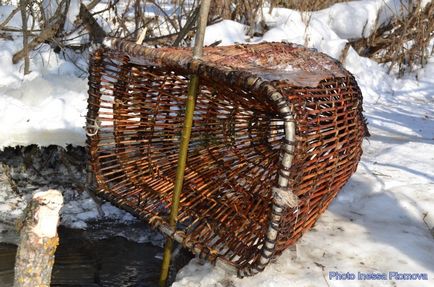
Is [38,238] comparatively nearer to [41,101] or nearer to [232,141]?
[232,141]

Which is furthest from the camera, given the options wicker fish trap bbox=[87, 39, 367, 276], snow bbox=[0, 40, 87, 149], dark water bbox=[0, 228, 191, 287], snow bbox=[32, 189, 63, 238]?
snow bbox=[0, 40, 87, 149]

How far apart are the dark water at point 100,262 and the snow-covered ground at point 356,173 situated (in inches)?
12.8

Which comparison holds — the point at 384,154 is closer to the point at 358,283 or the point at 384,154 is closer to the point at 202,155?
the point at 202,155

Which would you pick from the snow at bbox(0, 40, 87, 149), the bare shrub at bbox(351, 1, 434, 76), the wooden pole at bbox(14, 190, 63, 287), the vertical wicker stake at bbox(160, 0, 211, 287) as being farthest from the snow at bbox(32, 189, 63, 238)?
the bare shrub at bbox(351, 1, 434, 76)

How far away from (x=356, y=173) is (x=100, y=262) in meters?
1.71

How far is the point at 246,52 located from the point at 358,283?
1223mm

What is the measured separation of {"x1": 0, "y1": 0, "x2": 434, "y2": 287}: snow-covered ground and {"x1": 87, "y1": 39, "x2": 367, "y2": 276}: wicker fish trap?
0.16 m

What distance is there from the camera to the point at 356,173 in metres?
3.52

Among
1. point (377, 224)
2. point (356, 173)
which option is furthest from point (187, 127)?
point (356, 173)

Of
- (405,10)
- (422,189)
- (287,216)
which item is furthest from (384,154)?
(405,10)

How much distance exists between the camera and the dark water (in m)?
2.77

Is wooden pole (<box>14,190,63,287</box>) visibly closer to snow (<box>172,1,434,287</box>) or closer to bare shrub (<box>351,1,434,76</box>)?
snow (<box>172,1,434,287</box>)

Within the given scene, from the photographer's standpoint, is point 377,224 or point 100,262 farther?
point 100,262

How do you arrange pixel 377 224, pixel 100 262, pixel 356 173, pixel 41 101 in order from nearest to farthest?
pixel 377 224
pixel 100 262
pixel 356 173
pixel 41 101
